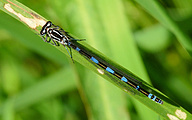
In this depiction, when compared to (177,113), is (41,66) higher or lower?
higher

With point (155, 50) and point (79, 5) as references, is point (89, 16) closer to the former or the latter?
point (79, 5)

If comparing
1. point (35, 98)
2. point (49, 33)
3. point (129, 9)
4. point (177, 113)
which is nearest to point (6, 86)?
point (35, 98)

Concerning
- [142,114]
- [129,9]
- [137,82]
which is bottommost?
[142,114]

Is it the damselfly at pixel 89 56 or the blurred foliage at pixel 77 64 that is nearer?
the damselfly at pixel 89 56

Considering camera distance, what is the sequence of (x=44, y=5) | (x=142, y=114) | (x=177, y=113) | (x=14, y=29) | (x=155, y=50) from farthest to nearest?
(x=44, y=5) < (x=155, y=50) < (x=14, y=29) < (x=142, y=114) < (x=177, y=113)

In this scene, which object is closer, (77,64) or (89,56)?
(89,56)

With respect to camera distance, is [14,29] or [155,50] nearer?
[14,29]

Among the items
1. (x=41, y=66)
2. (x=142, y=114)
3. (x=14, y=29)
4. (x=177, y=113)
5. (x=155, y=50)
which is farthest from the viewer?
(x=41, y=66)

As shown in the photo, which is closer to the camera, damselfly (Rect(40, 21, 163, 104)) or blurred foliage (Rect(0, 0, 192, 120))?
damselfly (Rect(40, 21, 163, 104))
